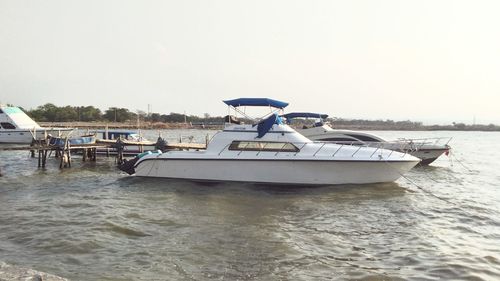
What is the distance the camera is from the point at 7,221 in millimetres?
10594

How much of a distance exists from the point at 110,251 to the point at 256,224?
3716 mm

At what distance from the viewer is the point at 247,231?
9.94m

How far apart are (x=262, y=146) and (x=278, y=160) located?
2.87 ft

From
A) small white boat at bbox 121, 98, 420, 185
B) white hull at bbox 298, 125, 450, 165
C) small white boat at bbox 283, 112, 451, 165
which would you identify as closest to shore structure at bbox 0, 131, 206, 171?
small white boat at bbox 121, 98, 420, 185

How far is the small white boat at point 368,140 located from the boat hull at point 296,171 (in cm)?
680

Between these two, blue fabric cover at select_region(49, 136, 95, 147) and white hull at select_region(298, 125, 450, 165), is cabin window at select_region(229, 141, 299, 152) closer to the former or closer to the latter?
white hull at select_region(298, 125, 450, 165)

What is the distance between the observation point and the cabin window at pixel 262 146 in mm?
15734

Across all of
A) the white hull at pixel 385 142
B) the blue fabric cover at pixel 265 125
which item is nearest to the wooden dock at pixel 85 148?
the white hull at pixel 385 142

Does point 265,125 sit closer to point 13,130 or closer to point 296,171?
point 296,171

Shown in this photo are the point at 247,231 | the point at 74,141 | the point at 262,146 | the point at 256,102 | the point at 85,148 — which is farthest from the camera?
the point at 85,148

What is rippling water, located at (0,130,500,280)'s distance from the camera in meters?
7.53

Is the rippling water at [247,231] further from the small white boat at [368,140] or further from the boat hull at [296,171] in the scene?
the small white boat at [368,140]

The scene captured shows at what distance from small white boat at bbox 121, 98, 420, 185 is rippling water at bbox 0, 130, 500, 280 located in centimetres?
44

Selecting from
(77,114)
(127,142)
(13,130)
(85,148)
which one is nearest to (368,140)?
(127,142)
